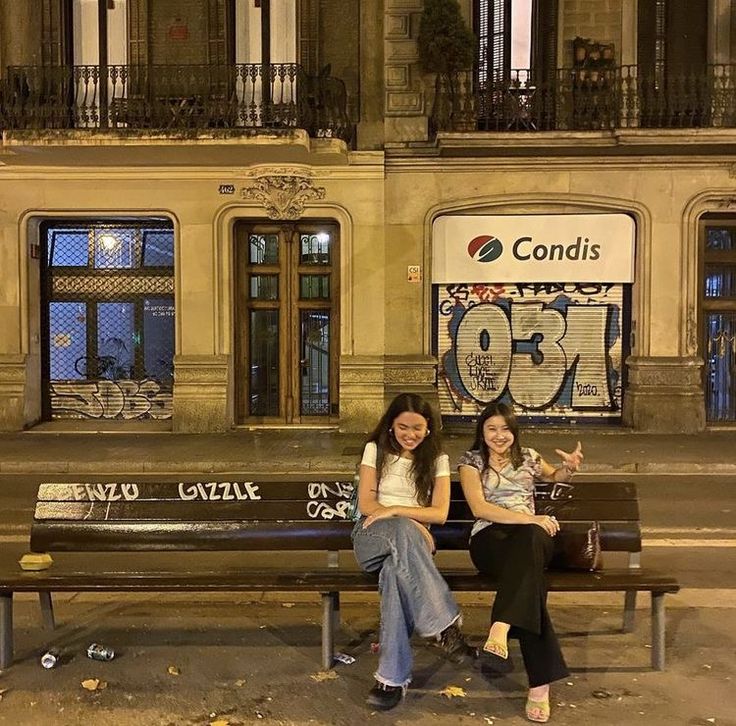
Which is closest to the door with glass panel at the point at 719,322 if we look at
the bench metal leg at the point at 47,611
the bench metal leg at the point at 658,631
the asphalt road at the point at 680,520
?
the asphalt road at the point at 680,520

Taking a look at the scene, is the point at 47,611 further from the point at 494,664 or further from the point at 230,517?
the point at 494,664

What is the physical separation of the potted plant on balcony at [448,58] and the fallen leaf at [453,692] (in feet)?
35.9

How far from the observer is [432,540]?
4.22 metres

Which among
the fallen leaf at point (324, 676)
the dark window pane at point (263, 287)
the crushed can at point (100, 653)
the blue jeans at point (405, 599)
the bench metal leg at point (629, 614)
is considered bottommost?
the fallen leaf at point (324, 676)

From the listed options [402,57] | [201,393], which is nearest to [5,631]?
[201,393]

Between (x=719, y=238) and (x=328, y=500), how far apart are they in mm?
12040

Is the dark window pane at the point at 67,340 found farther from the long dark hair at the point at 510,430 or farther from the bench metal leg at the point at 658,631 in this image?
the bench metal leg at the point at 658,631

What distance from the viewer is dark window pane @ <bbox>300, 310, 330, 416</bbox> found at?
1466 cm

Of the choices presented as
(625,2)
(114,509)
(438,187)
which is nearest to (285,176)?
(438,187)

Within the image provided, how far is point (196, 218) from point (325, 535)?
10602mm

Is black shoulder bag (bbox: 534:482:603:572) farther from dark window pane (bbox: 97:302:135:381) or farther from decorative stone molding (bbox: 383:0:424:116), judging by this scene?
dark window pane (bbox: 97:302:135:381)

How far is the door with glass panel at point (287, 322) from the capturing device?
14.6 m

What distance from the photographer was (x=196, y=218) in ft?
46.4

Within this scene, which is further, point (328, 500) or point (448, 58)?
point (448, 58)
